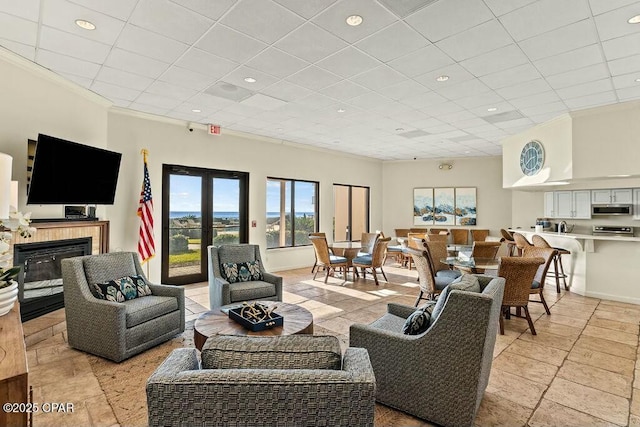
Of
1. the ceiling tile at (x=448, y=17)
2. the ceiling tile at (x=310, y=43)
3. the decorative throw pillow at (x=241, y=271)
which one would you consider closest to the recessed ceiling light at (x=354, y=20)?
the ceiling tile at (x=310, y=43)

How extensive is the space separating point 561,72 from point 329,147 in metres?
5.21

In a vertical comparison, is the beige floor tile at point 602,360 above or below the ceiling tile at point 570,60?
below

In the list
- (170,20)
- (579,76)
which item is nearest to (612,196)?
(579,76)

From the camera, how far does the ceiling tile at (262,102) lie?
4.78m

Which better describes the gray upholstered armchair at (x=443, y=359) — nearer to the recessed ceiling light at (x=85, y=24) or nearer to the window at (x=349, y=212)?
the recessed ceiling light at (x=85, y=24)

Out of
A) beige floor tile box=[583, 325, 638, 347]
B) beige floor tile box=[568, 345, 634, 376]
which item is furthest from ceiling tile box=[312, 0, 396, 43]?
beige floor tile box=[583, 325, 638, 347]

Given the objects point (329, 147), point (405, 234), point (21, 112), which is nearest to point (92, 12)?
point (21, 112)

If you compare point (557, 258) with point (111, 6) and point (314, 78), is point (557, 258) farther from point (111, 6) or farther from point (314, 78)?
point (111, 6)

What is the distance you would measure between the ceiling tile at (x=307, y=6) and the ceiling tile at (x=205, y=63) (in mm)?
1232

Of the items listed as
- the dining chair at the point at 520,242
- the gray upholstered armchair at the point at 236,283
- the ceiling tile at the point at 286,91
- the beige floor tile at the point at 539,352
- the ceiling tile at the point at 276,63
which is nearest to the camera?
the beige floor tile at the point at 539,352

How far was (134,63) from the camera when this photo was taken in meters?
3.70

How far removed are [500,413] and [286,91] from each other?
4168 millimetres

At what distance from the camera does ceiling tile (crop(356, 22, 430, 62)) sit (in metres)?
3.00

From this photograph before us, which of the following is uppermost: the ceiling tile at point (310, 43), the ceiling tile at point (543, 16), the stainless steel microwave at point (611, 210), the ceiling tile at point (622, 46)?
the ceiling tile at point (310, 43)
